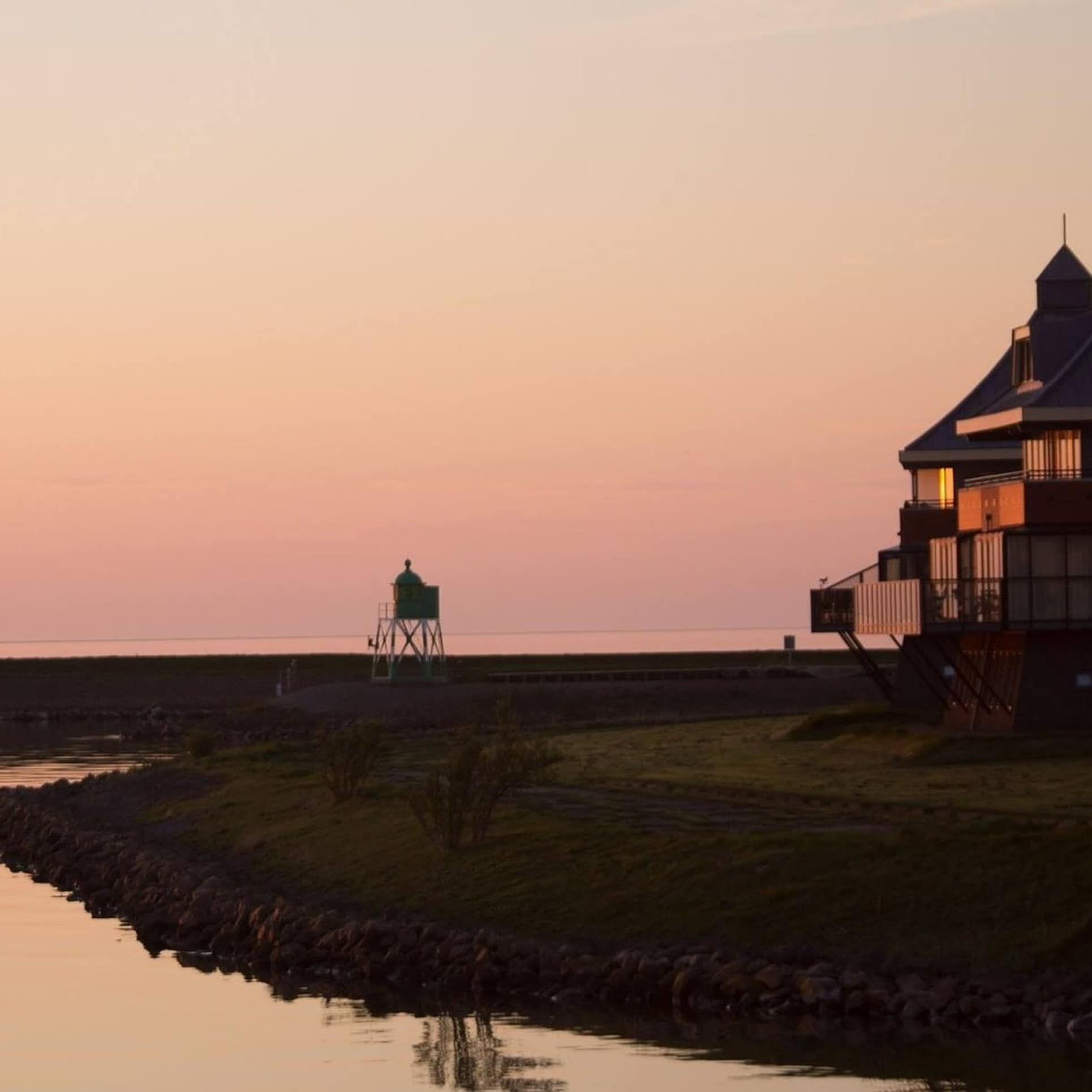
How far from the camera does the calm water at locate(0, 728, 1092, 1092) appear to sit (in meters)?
26.0

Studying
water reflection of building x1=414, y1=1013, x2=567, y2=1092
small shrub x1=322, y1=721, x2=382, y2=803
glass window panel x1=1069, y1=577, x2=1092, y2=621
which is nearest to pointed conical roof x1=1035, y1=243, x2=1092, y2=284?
glass window panel x1=1069, y1=577, x2=1092, y2=621

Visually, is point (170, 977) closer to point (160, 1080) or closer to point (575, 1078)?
point (160, 1080)

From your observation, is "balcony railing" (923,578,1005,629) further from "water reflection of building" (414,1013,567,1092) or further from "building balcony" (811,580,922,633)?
"water reflection of building" (414,1013,567,1092)

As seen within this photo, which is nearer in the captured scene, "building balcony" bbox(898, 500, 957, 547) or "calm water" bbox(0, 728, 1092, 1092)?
"calm water" bbox(0, 728, 1092, 1092)

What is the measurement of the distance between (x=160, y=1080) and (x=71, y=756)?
59552 millimetres

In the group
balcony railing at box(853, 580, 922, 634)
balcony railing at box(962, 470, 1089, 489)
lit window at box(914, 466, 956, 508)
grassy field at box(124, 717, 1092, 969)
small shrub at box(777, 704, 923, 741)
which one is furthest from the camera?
lit window at box(914, 466, 956, 508)

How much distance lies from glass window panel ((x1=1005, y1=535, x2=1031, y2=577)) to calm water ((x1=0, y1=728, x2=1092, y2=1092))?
26.2m

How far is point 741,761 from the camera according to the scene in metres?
54.2

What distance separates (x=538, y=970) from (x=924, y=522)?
134 feet

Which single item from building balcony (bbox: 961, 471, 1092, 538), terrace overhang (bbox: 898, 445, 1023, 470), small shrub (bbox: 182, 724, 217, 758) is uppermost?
terrace overhang (bbox: 898, 445, 1023, 470)

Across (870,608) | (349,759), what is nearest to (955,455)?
(870,608)

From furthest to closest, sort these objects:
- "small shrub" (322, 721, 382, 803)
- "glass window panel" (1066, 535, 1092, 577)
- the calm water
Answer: "glass window panel" (1066, 535, 1092, 577) < "small shrub" (322, 721, 382, 803) < the calm water

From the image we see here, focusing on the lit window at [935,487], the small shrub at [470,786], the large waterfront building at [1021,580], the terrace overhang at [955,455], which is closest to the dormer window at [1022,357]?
the large waterfront building at [1021,580]

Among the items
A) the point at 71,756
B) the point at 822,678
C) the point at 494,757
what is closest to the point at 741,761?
the point at 494,757
